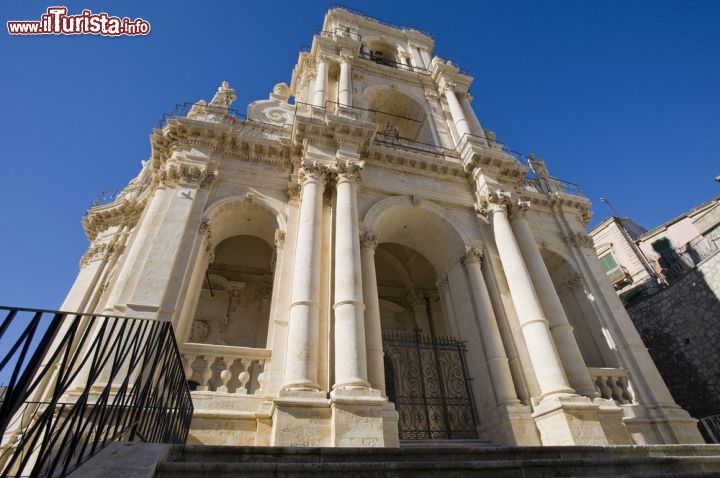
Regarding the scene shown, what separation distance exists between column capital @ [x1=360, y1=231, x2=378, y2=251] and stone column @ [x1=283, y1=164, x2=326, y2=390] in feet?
4.72

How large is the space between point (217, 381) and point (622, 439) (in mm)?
8323

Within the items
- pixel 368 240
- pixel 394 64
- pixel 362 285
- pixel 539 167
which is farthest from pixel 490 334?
pixel 394 64

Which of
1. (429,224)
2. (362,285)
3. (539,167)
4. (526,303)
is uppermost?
(539,167)

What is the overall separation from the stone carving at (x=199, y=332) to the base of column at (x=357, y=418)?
6.98 m

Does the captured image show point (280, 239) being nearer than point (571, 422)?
No

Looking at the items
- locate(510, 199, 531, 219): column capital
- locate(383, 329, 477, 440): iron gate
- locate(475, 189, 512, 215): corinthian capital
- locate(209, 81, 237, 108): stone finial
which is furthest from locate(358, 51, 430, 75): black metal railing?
locate(383, 329, 477, 440): iron gate

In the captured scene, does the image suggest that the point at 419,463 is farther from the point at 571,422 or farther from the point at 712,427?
the point at 712,427

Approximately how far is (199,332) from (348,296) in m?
6.65

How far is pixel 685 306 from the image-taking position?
47.2ft

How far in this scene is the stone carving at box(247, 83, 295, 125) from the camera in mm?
13211

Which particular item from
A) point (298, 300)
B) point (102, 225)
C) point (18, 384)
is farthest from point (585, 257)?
point (102, 225)

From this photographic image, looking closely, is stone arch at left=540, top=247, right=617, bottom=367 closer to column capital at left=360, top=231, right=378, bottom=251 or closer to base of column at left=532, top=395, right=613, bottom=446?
base of column at left=532, top=395, right=613, bottom=446

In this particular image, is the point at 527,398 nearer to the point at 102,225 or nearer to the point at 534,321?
the point at 534,321

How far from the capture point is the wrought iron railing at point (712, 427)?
10923 mm
